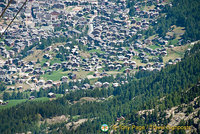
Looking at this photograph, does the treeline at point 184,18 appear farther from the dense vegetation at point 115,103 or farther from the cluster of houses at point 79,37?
the dense vegetation at point 115,103

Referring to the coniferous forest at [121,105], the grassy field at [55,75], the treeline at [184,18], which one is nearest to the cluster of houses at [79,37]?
the grassy field at [55,75]

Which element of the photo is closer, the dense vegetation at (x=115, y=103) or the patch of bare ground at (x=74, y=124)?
the dense vegetation at (x=115, y=103)

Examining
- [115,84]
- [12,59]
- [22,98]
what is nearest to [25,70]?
[12,59]

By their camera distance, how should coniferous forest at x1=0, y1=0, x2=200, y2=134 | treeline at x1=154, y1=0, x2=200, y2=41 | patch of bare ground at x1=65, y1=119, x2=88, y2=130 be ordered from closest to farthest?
coniferous forest at x1=0, y1=0, x2=200, y2=134, patch of bare ground at x1=65, y1=119, x2=88, y2=130, treeline at x1=154, y1=0, x2=200, y2=41

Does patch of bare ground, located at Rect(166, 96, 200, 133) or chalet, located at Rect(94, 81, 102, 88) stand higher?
patch of bare ground, located at Rect(166, 96, 200, 133)

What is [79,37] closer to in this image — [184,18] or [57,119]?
[184,18]

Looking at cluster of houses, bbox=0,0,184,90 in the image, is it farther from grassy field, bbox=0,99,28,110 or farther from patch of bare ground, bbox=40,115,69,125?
patch of bare ground, bbox=40,115,69,125

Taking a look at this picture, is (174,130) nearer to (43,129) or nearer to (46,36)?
(43,129)

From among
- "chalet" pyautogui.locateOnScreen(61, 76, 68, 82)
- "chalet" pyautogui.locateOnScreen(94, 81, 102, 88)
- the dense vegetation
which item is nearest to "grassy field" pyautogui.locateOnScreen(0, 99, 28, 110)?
the dense vegetation
